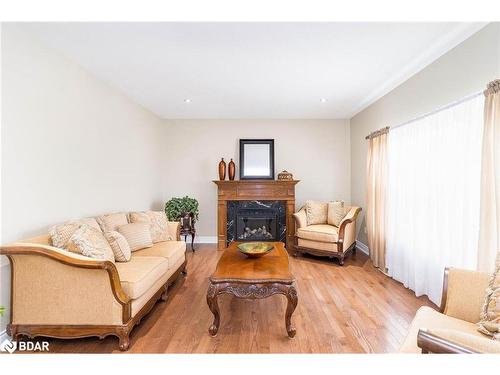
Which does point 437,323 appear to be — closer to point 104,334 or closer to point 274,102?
point 104,334

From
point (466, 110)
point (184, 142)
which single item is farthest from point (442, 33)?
point (184, 142)

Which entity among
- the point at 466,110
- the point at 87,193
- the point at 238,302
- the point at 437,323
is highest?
the point at 466,110

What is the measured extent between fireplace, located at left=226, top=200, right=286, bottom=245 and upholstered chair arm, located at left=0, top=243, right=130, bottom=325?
3.12 m

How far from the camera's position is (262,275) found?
2.11 meters

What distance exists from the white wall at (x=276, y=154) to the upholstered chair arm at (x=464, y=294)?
3726 mm

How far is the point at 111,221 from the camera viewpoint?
2973mm

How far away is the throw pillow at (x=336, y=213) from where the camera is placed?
14.6 feet

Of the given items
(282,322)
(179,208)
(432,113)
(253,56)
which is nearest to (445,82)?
(432,113)

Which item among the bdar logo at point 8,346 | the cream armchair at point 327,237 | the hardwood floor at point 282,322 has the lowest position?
the hardwood floor at point 282,322

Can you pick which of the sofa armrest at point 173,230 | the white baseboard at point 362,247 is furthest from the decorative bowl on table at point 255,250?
the white baseboard at point 362,247

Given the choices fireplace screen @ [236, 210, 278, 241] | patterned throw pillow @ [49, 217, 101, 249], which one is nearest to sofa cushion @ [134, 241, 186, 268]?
patterned throw pillow @ [49, 217, 101, 249]

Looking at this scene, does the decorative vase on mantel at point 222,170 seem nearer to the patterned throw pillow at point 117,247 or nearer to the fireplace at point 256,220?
the fireplace at point 256,220
